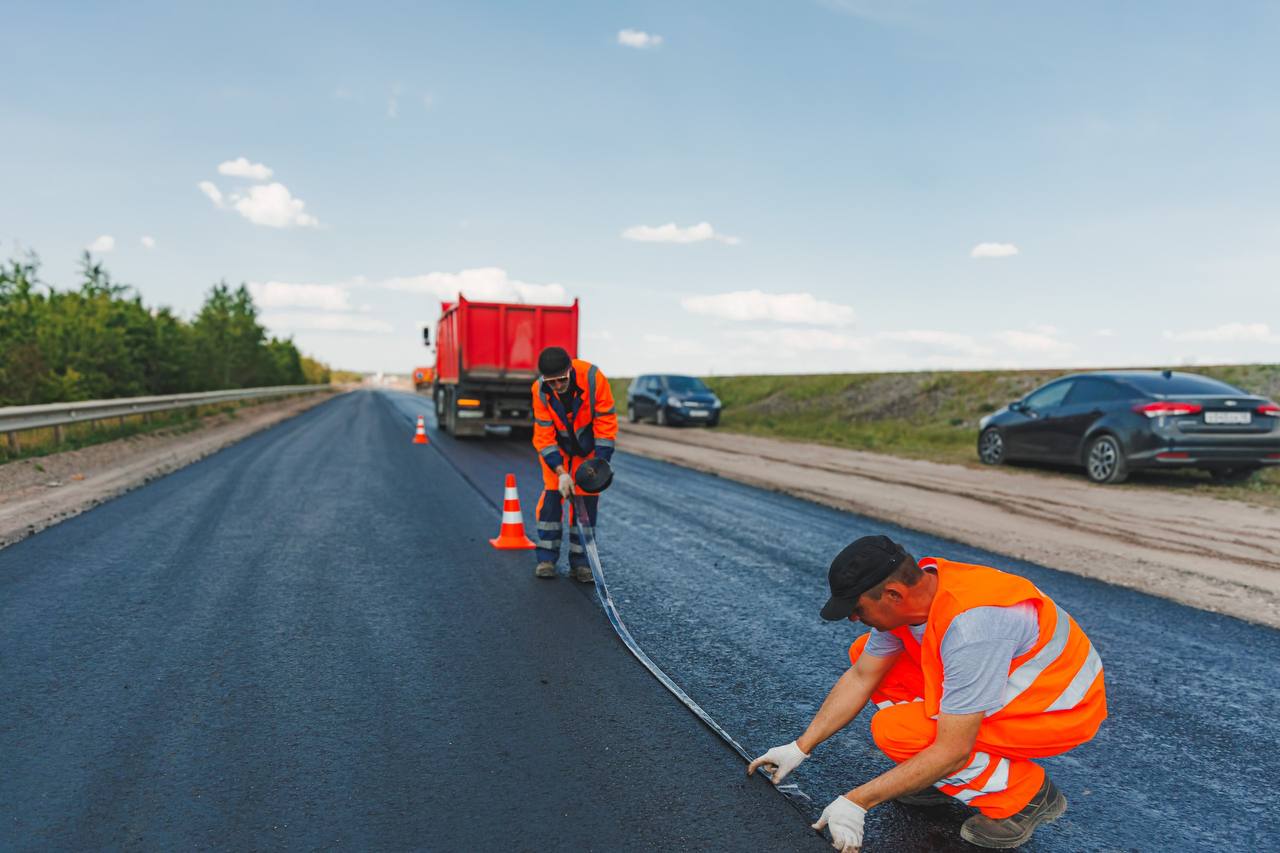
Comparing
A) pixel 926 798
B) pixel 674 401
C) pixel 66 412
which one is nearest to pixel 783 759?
pixel 926 798

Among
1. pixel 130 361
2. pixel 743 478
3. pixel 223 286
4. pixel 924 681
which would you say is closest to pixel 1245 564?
pixel 924 681

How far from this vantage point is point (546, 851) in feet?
7.98

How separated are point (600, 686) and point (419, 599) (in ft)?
6.25

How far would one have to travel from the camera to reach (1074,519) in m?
8.51

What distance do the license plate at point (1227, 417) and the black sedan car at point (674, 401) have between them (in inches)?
582

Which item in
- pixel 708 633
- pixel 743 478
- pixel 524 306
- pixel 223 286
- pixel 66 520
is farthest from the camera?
pixel 223 286

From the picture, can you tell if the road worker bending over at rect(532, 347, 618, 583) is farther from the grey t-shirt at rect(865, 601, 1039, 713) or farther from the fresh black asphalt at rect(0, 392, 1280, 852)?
the grey t-shirt at rect(865, 601, 1039, 713)

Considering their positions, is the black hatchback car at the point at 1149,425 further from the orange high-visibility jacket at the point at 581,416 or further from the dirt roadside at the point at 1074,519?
the orange high-visibility jacket at the point at 581,416

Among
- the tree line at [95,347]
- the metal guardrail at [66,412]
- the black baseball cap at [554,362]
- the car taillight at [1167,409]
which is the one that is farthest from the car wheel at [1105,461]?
the tree line at [95,347]

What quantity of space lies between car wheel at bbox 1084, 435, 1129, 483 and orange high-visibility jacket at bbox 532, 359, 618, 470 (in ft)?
27.5

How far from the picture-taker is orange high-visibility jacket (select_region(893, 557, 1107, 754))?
7.97 feet

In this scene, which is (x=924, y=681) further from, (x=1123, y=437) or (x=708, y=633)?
(x=1123, y=437)

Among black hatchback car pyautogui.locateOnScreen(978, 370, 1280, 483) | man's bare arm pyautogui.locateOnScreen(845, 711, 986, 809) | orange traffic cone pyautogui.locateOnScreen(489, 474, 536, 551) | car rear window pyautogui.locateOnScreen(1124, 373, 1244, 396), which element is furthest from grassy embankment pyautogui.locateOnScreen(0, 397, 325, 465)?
car rear window pyautogui.locateOnScreen(1124, 373, 1244, 396)

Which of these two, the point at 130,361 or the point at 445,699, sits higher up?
the point at 130,361
